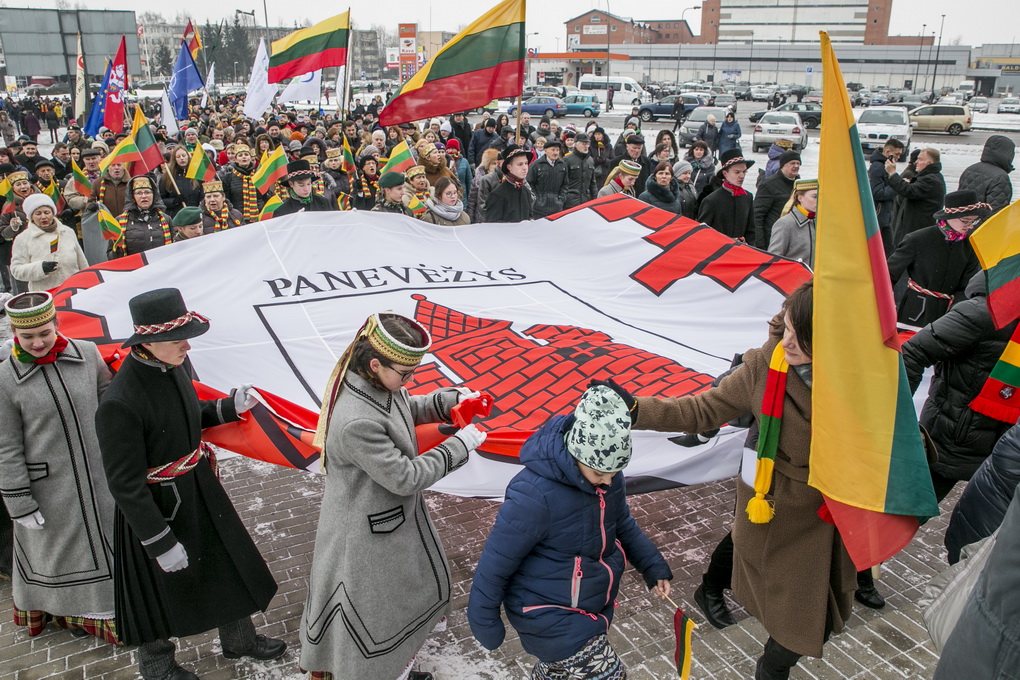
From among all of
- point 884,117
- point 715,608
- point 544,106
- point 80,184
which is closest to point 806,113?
point 884,117

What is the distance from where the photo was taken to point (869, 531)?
255 centimetres

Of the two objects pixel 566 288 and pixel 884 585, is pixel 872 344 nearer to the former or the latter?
pixel 884 585

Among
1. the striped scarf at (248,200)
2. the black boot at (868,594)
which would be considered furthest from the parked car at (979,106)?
the black boot at (868,594)

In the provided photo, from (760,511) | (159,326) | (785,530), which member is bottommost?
(785,530)

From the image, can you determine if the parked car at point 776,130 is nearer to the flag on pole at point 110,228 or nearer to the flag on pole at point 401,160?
the flag on pole at point 401,160

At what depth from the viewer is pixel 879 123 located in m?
26.1

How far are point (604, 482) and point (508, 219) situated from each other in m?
6.24

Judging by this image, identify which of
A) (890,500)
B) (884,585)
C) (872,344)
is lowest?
(884,585)

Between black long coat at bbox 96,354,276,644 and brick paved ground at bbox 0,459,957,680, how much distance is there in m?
0.43

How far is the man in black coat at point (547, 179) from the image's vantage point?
33.0 ft

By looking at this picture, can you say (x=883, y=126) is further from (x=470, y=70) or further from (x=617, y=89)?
(x=617, y=89)

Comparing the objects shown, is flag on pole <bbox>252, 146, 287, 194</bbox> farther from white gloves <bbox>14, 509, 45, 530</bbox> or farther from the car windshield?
the car windshield

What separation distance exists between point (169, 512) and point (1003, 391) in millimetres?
3770

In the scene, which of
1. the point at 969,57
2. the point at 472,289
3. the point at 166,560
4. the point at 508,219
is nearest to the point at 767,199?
the point at 508,219
